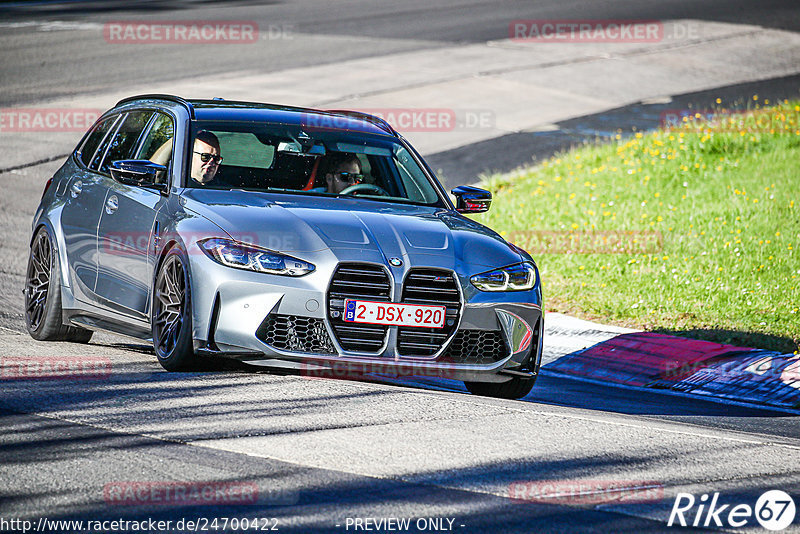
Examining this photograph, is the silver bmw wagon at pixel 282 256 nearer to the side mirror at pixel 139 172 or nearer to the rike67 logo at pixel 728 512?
the side mirror at pixel 139 172

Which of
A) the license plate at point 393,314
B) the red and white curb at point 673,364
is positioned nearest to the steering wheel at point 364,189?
the license plate at point 393,314

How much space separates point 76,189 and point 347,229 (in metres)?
2.61

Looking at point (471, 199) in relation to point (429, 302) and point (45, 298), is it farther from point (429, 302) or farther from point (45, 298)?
point (45, 298)

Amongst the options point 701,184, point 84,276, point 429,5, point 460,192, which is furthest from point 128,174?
point 429,5

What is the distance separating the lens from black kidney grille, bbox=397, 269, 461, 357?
6871 millimetres

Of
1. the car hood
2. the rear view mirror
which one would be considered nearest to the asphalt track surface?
the car hood

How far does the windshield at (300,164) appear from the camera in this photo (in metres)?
7.81

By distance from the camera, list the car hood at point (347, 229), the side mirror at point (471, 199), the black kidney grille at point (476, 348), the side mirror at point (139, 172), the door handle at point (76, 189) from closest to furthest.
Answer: the car hood at point (347, 229), the black kidney grille at point (476, 348), the side mirror at point (139, 172), the side mirror at point (471, 199), the door handle at point (76, 189)

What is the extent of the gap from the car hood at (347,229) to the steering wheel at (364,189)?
281 mm

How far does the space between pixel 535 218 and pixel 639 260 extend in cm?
203

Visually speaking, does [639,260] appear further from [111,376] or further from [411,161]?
[111,376]

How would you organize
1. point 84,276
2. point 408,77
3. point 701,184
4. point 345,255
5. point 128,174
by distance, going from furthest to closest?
1. point 408,77
2. point 701,184
3. point 84,276
4. point 128,174
5. point 345,255

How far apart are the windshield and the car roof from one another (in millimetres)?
95

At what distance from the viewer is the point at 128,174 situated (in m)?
7.62
